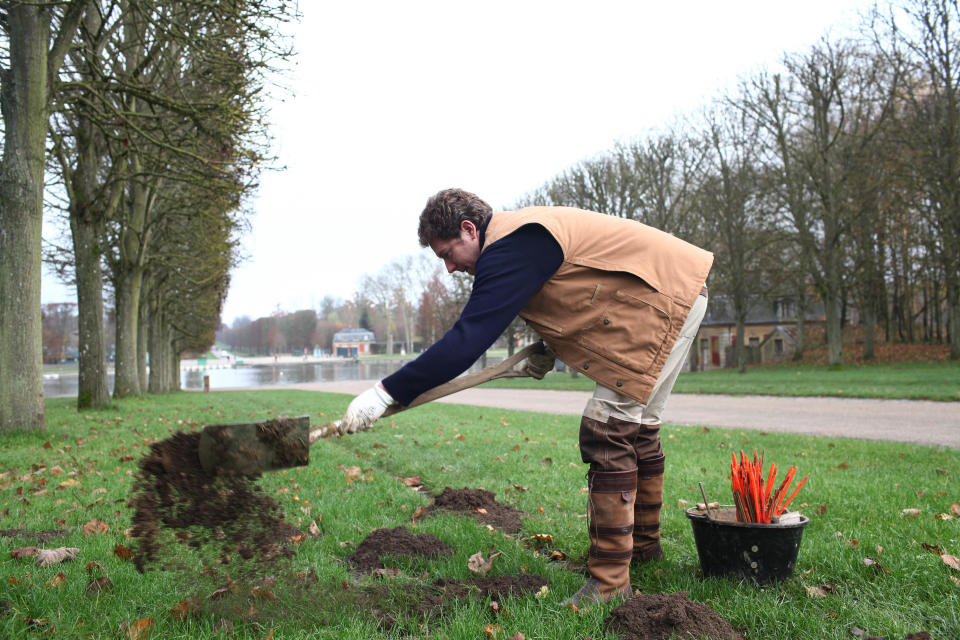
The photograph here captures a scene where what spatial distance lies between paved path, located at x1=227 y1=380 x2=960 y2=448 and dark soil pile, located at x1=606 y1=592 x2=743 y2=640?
716cm

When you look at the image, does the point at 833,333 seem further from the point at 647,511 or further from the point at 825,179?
the point at 647,511

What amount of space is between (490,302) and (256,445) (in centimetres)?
127

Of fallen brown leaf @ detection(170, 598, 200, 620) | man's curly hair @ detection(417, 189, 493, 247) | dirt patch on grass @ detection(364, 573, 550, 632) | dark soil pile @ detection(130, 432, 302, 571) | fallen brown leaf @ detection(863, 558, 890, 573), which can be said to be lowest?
dirt patch on grass @ detection(364, 573, 550, 632)

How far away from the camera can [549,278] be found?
117 inches

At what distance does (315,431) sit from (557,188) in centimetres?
3276

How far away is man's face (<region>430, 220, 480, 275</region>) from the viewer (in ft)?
10.3

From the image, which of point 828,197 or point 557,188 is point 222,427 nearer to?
point 828,197

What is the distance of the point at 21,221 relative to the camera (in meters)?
8.36

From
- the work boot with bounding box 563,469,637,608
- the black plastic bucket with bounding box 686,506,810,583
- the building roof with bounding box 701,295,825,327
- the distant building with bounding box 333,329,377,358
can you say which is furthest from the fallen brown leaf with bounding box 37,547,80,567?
the distant building with bounding box 333,329,377,358

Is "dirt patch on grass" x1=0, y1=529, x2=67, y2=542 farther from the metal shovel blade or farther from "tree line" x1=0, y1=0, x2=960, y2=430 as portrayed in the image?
"tree line" x1=0, y1=0, x2=960, y2=430

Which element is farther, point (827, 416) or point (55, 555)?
point (827, 416)

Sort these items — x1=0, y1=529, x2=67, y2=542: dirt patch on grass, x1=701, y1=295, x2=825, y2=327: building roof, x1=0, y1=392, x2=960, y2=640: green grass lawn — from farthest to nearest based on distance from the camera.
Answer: x1=701, y1=295, x2=825, y2=327: building roof → x1=0, y1=529, x2=67, y2=542: dirt patch on grass → x1=0, y1=392, x2=960, y2=640: green grass lawn

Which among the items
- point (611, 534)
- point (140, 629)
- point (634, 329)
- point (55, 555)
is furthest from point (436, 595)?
point (55, 555)

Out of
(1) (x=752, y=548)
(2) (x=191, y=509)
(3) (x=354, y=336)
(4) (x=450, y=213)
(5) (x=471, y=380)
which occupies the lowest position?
(1) (x=752, y=548)
